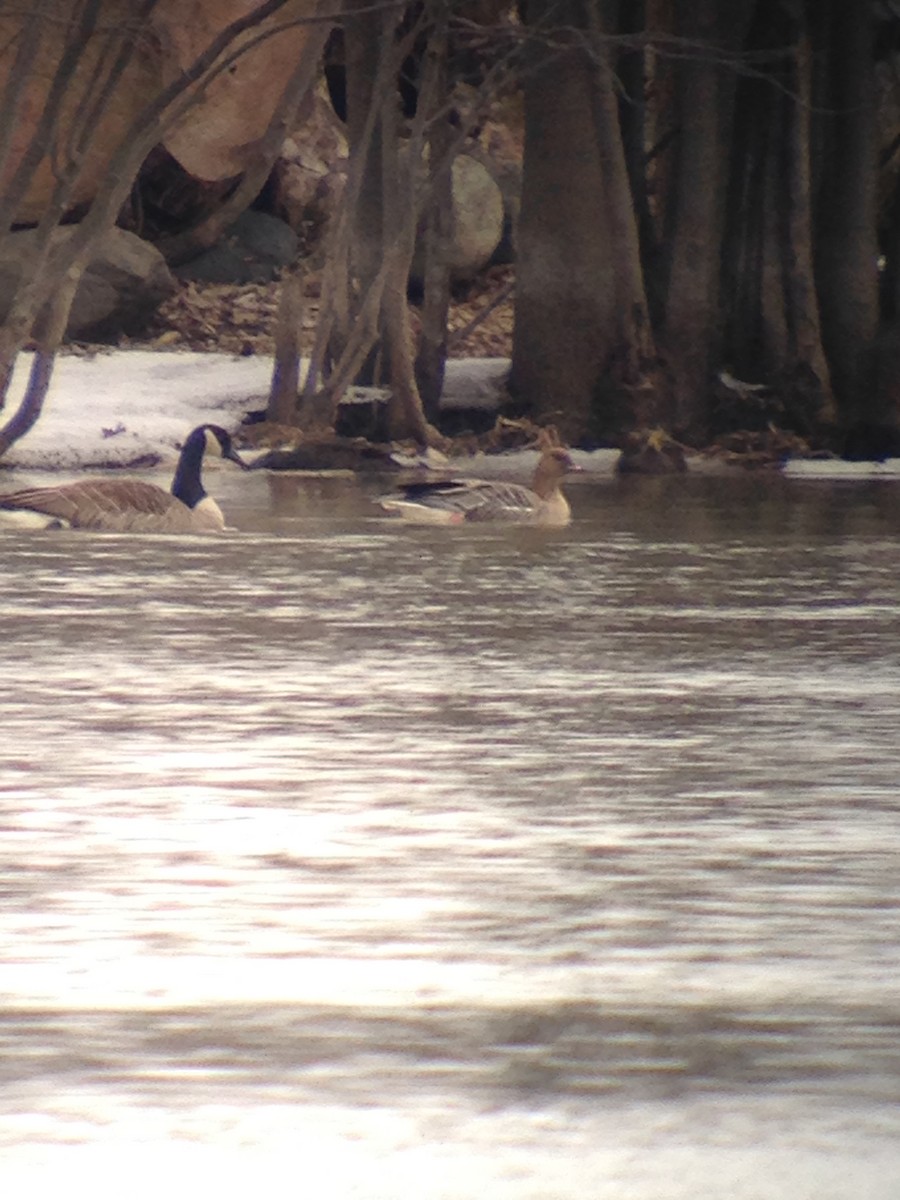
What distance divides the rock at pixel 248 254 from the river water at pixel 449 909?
2623 centimetres

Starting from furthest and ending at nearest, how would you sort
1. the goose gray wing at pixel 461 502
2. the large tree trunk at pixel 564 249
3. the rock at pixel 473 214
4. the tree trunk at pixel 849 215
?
the rock at pixel 473 214 → the tree trunk at pixel 849 215 → the large tree trunk at pixel 564 249 → the goose gray wing at pixel 461 502

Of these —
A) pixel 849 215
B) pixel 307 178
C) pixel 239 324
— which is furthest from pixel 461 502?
pixel 307 178

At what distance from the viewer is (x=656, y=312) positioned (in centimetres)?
2577

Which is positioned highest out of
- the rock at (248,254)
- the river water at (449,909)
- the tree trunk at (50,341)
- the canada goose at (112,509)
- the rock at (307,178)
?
the rock at (307,178)

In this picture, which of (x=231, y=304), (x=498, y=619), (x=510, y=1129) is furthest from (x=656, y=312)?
(x=510, y=1129)

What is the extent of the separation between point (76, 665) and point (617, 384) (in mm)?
17330

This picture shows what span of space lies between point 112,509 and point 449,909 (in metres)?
10.4

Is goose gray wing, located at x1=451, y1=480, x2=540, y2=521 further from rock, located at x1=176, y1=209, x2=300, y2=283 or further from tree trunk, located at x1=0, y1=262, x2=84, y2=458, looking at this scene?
rock, located at x1=176, y1=209, x2=300, y2=283

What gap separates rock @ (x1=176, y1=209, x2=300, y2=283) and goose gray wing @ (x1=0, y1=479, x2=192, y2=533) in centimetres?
2052

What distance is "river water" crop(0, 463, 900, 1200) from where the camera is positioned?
2.82 meters

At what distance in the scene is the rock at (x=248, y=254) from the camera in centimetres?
3519

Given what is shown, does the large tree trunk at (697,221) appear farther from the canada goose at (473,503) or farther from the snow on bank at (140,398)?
the canada goose at (473,503)

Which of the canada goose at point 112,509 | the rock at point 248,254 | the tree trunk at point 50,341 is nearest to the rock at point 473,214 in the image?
the rock at point 248,254

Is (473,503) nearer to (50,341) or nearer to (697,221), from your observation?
(50,341)
